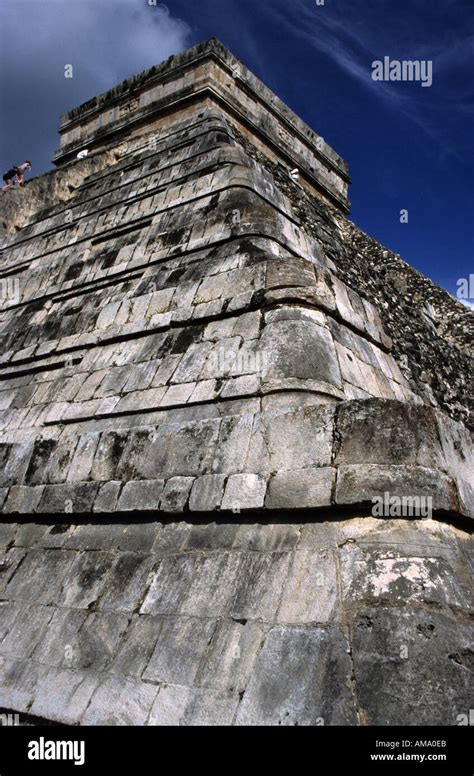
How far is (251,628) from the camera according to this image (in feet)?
9.37

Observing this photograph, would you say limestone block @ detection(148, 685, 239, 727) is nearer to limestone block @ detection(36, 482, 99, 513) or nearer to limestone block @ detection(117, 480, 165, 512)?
limestone block @ detection(117, 480, 165, 512)

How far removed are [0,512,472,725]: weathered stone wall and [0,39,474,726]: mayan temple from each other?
0.01 meters

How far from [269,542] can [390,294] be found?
18.6 ft

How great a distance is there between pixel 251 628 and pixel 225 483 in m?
0.94

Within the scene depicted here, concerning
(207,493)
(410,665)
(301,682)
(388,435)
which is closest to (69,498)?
(207,493)

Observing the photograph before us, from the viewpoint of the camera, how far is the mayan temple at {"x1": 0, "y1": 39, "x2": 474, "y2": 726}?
2.62 metres

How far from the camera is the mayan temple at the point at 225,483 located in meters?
2.62

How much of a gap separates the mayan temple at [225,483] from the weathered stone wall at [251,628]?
0.03 ft

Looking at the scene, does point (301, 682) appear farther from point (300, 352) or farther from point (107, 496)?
point (300, 352)

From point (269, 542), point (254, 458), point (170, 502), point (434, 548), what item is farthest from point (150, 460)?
point (434, 548)

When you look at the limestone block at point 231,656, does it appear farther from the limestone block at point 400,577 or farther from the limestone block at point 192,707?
the limestone block at point 400,577

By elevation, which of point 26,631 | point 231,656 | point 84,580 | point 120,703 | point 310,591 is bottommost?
point 120,703

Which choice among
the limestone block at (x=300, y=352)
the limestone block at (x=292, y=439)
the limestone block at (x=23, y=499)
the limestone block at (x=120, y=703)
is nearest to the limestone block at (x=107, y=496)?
the limestone block at (x=23, y=499)

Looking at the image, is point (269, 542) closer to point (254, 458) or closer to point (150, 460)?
point (254, 458)
